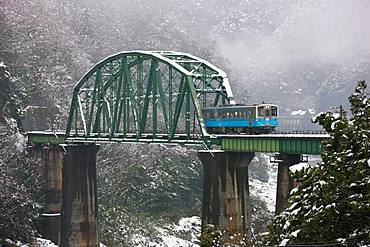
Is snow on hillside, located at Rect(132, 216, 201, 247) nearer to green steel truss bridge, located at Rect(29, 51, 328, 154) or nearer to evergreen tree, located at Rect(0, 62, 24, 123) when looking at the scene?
green steel truss bridge, located at Rect(29, 51, 328, 154)

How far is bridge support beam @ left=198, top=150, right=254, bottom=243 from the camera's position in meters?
42.9

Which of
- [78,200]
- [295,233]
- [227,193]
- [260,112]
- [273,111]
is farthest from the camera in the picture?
[78,200]

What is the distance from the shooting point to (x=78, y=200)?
6322 centimetres

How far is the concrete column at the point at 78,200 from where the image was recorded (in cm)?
6269

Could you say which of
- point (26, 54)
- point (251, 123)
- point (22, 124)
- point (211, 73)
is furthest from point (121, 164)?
point (251, 123)

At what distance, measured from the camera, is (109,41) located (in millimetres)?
112562

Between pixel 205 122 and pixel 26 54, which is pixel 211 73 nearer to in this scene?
pixel 205 122

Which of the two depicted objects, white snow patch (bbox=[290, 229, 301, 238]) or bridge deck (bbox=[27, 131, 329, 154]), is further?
bridge deck (bbox=[27, 131, 329, 154])

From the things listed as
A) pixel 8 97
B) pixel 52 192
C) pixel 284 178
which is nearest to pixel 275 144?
pixel 284 178

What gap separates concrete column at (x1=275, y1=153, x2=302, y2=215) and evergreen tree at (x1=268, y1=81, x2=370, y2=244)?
17860mm

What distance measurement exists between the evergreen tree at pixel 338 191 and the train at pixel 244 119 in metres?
24.9

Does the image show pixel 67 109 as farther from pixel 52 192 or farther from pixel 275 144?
pixel 275 144

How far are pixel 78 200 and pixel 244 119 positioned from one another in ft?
75.1

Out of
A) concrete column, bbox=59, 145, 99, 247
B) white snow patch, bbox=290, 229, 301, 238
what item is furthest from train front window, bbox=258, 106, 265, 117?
white snow patch, bbox=290, 229, 301, 238
